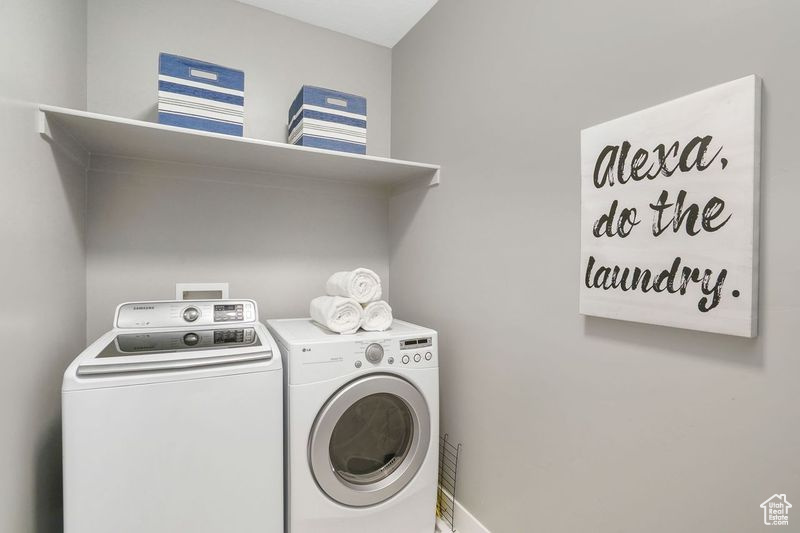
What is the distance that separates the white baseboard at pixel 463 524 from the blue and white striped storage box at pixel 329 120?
5.80ft

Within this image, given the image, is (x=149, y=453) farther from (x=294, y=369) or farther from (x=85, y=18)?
(x=85, y=18)

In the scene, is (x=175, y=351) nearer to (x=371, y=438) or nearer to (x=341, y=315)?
(x=341, y=315)

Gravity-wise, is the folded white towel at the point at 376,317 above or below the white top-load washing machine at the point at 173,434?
above

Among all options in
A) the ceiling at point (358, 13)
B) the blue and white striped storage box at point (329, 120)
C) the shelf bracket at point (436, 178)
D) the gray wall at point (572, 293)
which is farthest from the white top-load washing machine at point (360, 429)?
the ceiling at point (358, 13)

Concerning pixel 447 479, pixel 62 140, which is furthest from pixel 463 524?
pixel 62 140

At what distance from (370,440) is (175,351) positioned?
0.87m

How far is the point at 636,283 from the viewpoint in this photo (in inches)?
43.1

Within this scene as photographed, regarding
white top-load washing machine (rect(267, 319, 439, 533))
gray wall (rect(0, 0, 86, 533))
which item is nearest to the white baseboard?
white top-load washing machine (rect(267, 319, 439, 533))

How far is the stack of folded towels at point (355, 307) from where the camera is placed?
1698mm

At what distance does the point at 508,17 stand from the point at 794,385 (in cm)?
151

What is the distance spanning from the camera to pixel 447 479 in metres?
1.98

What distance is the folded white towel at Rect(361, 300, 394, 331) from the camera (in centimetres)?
175

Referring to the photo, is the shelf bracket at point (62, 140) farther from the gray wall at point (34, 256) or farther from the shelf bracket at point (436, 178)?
the shelf bracket at point (436, 178)

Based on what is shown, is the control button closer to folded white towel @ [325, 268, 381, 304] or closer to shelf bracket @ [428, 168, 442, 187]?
folded white towel @ [325, 268, 381, 304]
